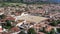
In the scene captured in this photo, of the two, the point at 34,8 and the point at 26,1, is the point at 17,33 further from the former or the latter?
the point at 26,1

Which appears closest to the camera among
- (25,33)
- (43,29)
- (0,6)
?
(25,33)

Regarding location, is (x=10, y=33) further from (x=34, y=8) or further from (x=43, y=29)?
(x=34, y=8)

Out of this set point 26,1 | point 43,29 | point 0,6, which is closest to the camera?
point 43,29

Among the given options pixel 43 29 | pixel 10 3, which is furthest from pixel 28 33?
pixel 10 3

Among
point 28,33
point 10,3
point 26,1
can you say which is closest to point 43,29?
point 28,33

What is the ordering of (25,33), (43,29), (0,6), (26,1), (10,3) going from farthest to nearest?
(26,1)
(10,3)
(0,6)
(43,29)
(25,33)

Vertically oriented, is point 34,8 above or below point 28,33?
below

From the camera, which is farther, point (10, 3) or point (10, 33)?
point (10, 3)

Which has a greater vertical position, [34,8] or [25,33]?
[25,33]

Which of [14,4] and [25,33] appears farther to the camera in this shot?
[14,4]
